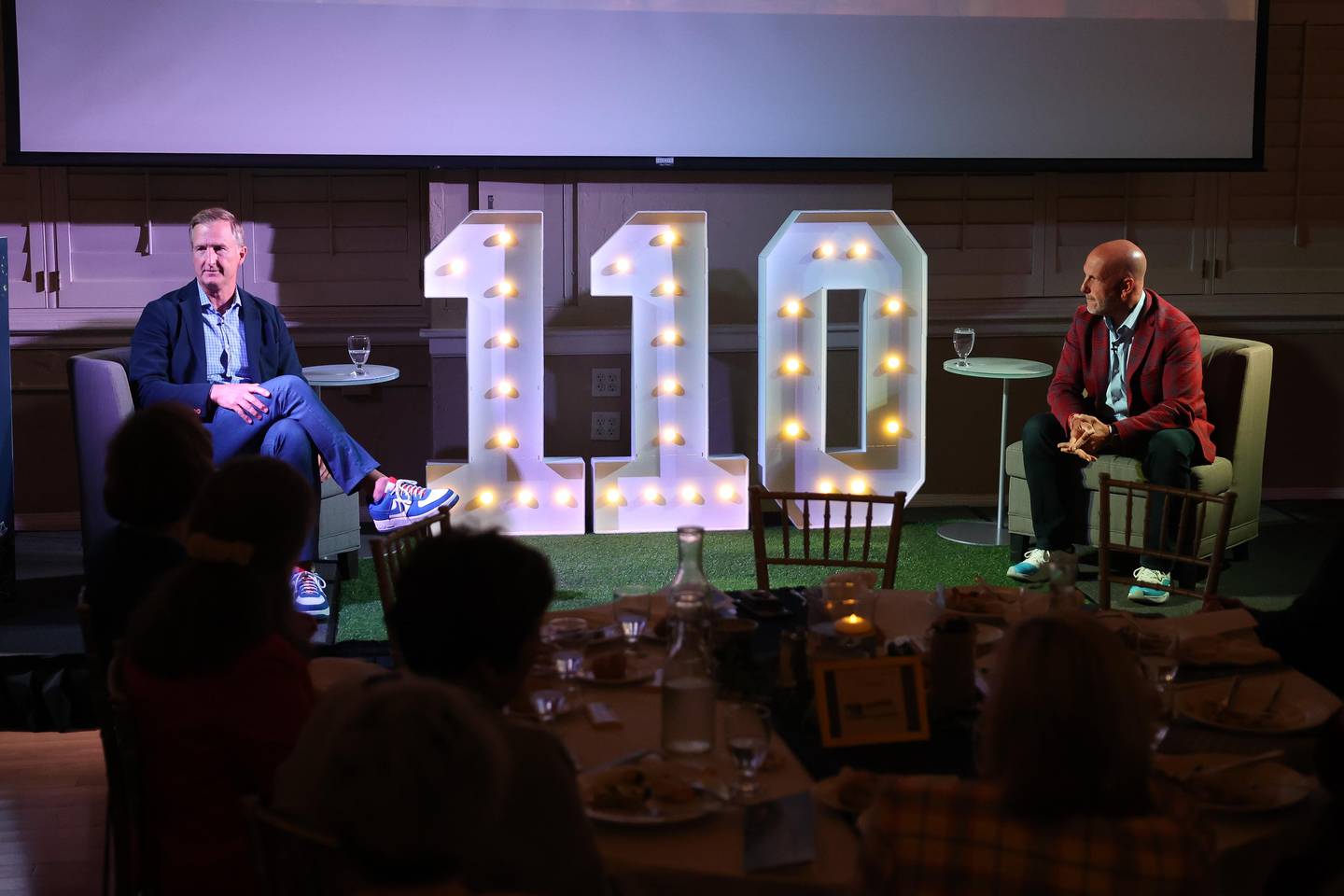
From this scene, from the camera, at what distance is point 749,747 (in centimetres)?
181

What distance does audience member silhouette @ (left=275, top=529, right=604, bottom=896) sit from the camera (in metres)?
1.53

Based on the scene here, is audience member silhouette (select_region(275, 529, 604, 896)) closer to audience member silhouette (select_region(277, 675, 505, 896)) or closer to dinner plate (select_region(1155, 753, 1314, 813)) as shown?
audience member silhouette (select_region(277, 675, 505, 896))

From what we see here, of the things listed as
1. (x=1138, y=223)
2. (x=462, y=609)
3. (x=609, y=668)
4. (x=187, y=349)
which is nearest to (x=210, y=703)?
(x=462, y=609)

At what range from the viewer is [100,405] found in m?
4.32

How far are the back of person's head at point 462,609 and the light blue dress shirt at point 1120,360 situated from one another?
378cm

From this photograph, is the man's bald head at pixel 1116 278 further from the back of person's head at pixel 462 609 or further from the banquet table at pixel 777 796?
the back of person's head at pixel 462 609

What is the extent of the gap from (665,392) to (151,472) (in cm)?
294

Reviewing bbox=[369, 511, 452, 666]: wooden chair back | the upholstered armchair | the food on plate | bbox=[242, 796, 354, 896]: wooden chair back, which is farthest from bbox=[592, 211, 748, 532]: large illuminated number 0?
bbox=[242, 796, 354, 896]: wooden chair back

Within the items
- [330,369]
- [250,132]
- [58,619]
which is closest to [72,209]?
[250,132]

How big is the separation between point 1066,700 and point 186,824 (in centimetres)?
116

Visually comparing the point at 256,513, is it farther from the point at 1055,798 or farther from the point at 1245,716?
the point at 1245,716

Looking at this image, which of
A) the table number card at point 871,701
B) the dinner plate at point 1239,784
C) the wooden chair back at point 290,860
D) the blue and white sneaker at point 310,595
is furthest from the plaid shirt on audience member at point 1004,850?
the blue and white sneaker at point 310,595

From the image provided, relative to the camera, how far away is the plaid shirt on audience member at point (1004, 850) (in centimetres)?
144

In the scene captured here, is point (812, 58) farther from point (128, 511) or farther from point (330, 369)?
point (128, 511)
